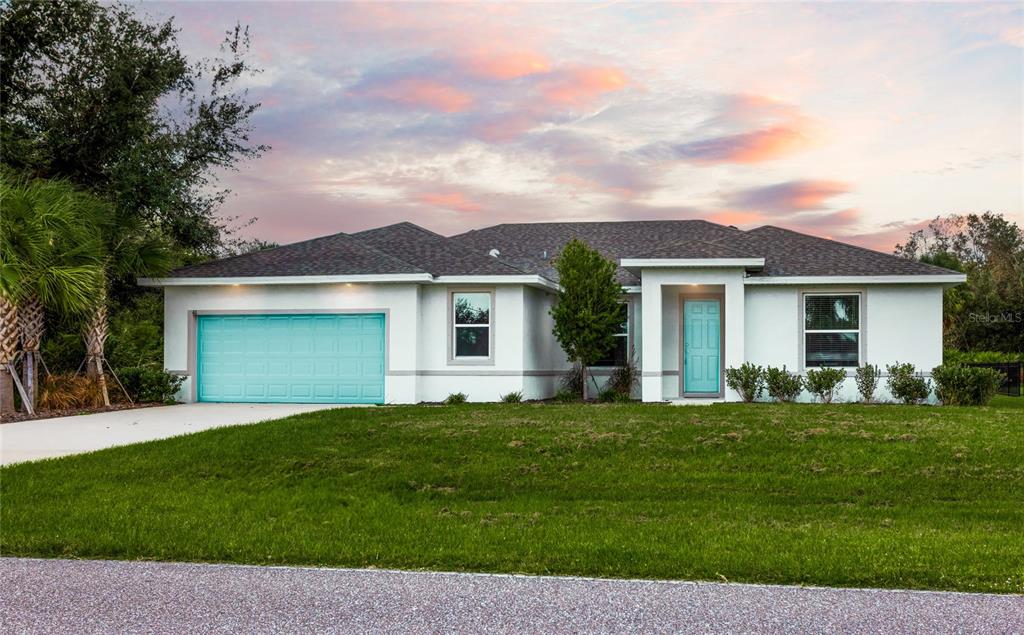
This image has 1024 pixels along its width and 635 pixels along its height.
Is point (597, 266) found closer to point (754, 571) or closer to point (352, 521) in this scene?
point (352, 521)

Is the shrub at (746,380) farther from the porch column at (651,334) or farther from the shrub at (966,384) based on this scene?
the shrub at (966,384)

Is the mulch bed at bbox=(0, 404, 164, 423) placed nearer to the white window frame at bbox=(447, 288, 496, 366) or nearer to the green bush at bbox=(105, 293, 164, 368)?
the green bush at bbox=(105, 293, 164, 368)

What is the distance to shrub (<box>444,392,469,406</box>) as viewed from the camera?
59.9 ft

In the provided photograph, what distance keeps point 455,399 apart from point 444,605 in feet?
42.7

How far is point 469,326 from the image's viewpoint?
758 inches

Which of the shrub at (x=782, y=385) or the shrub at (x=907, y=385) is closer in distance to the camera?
the shrub at (x=907, y=385)

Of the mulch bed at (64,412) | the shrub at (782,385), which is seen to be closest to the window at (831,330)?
the shrub at (782,385)

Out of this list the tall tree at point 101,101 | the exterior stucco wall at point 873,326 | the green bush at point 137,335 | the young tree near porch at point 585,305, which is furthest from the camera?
the green bush at point 137,335

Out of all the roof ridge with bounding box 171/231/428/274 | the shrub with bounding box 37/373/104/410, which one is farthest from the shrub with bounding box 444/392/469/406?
the shrub with bounding box 37/373/104/410

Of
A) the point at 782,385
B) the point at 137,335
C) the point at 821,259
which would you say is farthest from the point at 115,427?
the point at 137,335

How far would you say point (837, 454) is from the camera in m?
11.2

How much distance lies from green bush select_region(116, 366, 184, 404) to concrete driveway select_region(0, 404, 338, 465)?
99 centimetres

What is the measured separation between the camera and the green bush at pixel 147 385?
19.2 m

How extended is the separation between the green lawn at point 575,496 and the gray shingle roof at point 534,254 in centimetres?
506
